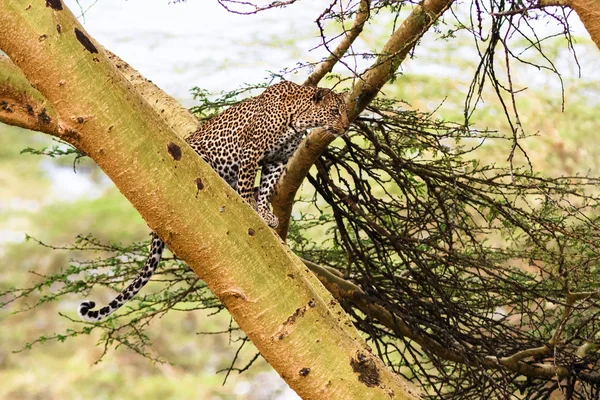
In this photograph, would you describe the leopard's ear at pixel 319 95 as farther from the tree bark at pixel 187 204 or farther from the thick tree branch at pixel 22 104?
the tree bark at pixel 187 204

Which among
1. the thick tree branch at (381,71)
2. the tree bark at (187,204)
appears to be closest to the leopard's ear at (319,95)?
the thick tree branch at (381,71)

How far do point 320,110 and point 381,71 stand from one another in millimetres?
1369

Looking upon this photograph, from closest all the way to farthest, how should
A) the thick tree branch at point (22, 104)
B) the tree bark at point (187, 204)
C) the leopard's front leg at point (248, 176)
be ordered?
1. the tree bark at point (187, 204)
2. the thick tree branch at point (22, 104)
3. the leopard's front leg at point (248, 176)

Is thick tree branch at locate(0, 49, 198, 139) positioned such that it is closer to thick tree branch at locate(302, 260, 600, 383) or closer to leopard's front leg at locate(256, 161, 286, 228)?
leopard's front leg at locate(256, 161, 286, 228)


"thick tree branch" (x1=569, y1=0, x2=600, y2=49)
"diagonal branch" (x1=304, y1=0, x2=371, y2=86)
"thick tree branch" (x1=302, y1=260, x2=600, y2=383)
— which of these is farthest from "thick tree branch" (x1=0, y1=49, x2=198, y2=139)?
"thick tree branch" (x1=302, y1=260, x2=600, y2=383)

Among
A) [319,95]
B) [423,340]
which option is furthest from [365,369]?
[423,340]

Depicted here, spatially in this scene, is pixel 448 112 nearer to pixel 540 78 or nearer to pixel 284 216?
pixel 540 78

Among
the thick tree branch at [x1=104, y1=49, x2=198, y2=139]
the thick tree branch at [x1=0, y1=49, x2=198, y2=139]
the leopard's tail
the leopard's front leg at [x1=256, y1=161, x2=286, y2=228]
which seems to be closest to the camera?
the thick tree branch at [x1=0, y1=49, x2=198, y2=139]

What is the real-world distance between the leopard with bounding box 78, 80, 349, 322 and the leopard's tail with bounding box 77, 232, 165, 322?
22.1 inches

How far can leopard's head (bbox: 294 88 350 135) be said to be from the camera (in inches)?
189

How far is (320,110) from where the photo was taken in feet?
16.0

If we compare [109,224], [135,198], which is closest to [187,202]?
[135,198]

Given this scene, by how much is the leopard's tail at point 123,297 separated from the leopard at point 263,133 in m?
0.56

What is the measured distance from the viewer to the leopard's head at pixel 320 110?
4.80 m
